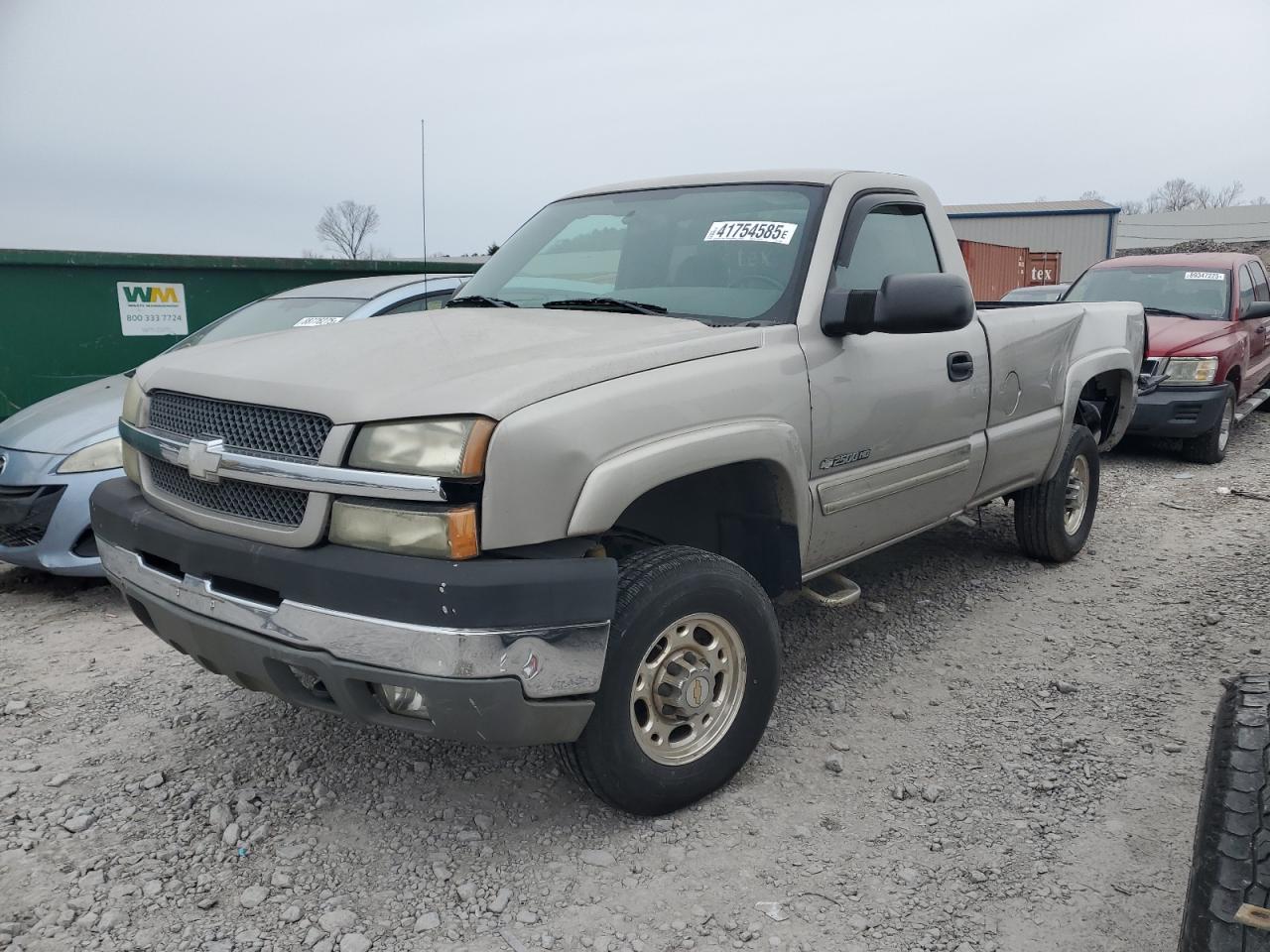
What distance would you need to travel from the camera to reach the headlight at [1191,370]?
7.86 m

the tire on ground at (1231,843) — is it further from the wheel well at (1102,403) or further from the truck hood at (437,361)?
the wheel well at (1102,403)

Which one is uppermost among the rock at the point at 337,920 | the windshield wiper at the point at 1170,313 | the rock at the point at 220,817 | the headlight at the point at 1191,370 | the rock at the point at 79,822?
the windshield wiper at the point at 1170,313

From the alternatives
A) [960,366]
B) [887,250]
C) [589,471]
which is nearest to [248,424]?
[589,471]

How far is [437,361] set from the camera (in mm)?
2682

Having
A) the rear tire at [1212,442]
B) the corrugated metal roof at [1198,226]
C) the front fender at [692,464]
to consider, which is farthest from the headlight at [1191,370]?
the corrugated metal roof at [1198,226]

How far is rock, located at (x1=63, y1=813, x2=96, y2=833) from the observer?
2889 millimetres

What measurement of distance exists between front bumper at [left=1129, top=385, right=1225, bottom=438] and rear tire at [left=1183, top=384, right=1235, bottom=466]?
0.43 ft

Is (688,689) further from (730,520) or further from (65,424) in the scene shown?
(65,424)

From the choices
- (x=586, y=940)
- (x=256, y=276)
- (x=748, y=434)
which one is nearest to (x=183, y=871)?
(x=586, y=940)

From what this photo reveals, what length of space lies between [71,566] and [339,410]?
308 cm

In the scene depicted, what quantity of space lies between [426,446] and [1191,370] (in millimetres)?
7419

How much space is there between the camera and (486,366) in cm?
258

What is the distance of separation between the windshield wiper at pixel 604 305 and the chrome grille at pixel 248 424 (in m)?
1.23

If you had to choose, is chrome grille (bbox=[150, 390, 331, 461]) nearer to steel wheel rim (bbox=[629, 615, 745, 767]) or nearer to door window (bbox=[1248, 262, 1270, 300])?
steel wheel rim (bbox=[629, 615, 745, 767])
